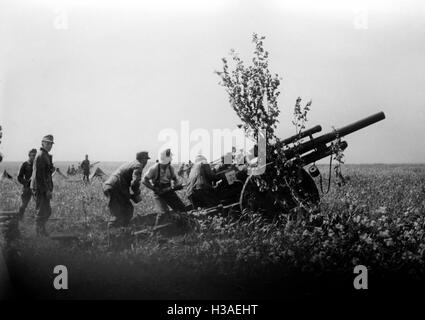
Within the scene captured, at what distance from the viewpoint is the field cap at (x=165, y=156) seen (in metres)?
7.84

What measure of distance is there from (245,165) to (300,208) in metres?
1.19

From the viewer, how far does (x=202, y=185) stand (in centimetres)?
796

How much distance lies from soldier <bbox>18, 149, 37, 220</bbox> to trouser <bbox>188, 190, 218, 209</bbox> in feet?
11.8

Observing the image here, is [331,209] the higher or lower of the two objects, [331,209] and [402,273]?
the higher

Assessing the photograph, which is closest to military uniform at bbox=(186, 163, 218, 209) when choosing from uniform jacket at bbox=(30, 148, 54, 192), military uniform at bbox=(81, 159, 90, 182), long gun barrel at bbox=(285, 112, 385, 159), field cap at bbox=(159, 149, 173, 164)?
field cap at bbox=(159, 149, 173, 164)

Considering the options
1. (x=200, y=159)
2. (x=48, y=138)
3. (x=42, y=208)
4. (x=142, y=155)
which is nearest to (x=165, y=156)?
(x=142, y=155)

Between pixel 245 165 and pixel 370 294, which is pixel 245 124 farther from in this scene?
pixel 370 294

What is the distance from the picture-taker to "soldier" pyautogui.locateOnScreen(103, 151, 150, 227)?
811cm

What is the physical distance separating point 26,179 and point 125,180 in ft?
8.99

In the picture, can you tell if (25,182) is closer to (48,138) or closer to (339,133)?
(48,138)

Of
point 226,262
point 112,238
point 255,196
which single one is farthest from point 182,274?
point 255,196
